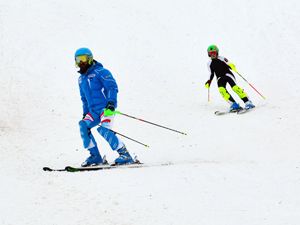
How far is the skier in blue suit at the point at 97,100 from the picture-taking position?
8891 millimetres

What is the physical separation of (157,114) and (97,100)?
509 centimetres

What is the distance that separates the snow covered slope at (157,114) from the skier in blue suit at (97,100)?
30.2 inches

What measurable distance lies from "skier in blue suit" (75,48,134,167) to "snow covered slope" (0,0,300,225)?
767 millimetres

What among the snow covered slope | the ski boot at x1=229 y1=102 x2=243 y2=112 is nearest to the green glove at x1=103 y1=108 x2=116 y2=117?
the snow covered slope

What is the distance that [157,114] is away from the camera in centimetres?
1405

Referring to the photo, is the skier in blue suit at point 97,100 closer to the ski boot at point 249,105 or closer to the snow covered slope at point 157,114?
the snow covered slope at point 157,114

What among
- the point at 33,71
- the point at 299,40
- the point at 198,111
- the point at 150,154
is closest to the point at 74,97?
the point at 33,71

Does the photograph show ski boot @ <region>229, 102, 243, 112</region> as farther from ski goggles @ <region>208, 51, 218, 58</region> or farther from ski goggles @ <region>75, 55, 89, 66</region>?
ski goggles @ <region>75, 55, 89, 66</region>

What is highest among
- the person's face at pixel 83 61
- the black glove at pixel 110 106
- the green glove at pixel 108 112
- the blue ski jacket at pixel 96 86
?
the person's face at pixel 83 61

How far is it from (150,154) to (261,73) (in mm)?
7461

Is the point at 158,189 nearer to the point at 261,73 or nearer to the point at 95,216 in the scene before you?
the point at 95,216

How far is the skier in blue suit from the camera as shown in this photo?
350 inches

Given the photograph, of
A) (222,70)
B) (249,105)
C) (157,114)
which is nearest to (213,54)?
(222,70)

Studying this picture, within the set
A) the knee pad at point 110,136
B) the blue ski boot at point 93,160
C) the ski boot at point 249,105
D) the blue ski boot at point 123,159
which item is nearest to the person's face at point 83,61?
the knee pad at point 110,136
